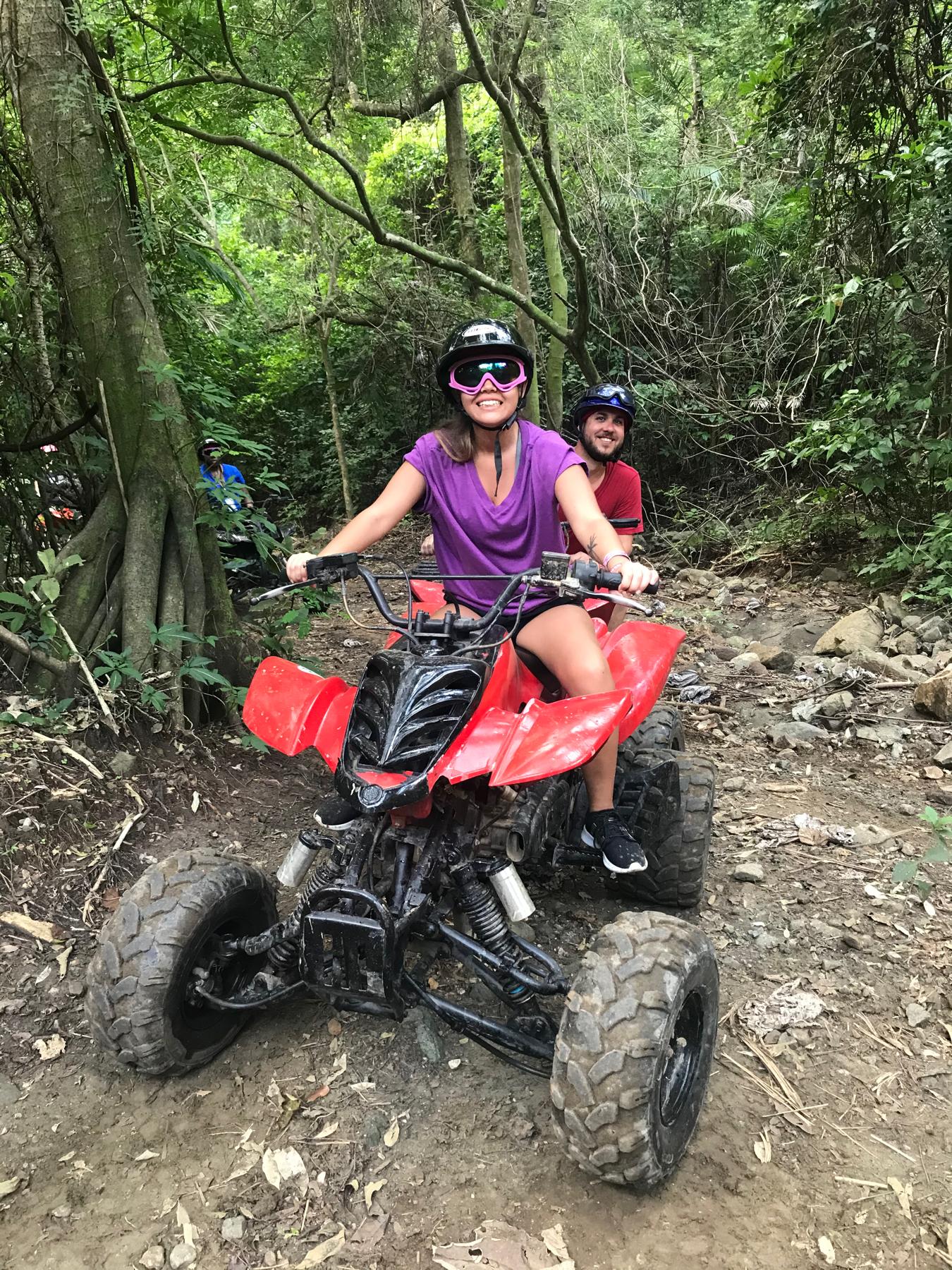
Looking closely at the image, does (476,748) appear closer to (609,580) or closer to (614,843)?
(609,580)

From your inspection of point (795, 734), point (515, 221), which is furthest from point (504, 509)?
point (515, 221)

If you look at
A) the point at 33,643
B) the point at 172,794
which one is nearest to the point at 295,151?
the point at 33,643

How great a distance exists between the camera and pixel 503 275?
12.3 meters

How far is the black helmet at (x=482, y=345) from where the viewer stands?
3.03 meters

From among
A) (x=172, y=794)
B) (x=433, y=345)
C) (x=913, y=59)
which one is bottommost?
(x=172, y=794)

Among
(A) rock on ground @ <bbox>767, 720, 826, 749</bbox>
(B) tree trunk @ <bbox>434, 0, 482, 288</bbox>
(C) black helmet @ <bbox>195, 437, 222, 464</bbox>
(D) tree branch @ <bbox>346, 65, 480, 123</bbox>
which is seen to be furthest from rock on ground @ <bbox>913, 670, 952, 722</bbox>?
(B) tree trunk @ <bbox>434, 0, 482, 288</bbox>

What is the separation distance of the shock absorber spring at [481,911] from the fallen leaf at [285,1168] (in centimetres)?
79

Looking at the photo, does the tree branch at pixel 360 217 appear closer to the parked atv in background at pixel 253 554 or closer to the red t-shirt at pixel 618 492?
the parked atv in background at pixel 253 554

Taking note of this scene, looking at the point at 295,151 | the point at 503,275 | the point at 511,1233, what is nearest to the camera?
the point at 511,1233

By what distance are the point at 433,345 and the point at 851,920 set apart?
9608 millimetres

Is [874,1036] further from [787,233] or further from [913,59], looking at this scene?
[787,233]

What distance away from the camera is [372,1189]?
2324 millimetres

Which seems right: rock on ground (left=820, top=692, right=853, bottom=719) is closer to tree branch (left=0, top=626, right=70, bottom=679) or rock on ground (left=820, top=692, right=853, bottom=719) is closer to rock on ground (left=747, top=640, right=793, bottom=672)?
rock on ground (left=747, top=640, right=793, bottom=672)

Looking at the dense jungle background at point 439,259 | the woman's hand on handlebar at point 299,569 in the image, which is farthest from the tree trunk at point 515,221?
the woman's hand on handlebar at point 299,569
